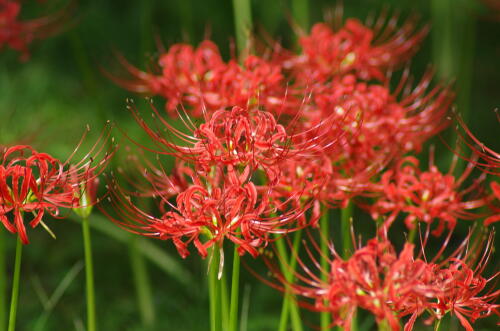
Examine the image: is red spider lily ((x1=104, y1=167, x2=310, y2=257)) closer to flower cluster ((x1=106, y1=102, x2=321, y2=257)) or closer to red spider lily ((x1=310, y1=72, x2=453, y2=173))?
flower cluster ((x1=106, y1=102, x2=321, y2=257))

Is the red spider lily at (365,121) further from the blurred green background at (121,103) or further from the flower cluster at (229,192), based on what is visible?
the blurred green background at (121,103)

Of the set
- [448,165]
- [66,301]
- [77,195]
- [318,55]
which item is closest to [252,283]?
[66,301]

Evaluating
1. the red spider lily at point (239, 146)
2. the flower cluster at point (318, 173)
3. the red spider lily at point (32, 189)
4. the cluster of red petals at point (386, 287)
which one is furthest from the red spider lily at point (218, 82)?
the cluster of red petals at point (386, 287)

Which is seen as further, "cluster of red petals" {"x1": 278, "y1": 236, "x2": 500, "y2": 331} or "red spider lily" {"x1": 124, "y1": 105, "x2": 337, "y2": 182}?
"red spider lily" {"x1": 124, "y1": 105, "x2": 337, "y2": 182}

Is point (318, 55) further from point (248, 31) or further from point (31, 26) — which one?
point (31, 26)

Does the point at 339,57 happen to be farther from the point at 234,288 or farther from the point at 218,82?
the point at 234,288

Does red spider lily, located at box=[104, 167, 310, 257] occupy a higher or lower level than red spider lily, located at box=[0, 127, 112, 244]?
lower

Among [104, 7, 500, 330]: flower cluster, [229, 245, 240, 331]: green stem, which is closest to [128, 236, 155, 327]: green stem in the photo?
[104, 7, 500, 330]: flower cluster

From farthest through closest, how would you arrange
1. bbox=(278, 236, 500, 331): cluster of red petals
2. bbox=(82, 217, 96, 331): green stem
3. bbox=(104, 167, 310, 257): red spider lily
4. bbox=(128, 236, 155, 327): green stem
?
bbox=(128, 236, 155, 327): green stem, bbox=(82, 217, 96, 331): green stem, bbox=(104, 167, 310, 257): red spider lily, bbox=(278, 236, 500, 331): cluster of red petals
